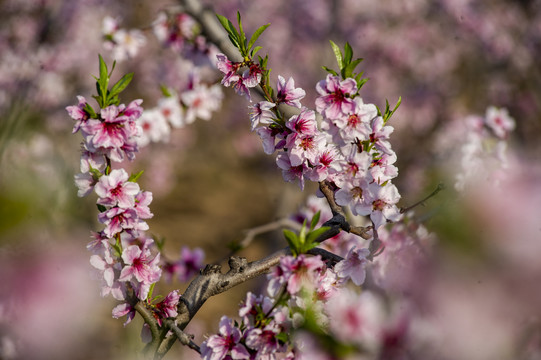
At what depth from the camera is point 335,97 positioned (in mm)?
1704

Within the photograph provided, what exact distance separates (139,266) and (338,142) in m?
0.86

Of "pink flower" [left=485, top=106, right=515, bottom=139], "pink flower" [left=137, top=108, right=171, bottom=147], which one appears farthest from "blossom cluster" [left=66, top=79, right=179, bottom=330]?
"pink flower" [left=485, top=106, right=515, bottom=139]

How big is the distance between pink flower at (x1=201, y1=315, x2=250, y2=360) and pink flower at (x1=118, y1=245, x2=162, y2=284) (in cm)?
33

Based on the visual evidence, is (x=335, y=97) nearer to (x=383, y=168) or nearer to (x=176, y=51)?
(x=383, y=168)

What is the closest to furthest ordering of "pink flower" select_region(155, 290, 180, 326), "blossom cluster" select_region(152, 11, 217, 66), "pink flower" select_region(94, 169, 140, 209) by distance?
1. "pink flower" select_region(94, 169, 140, 209)
2. "pink flower" select_region(155, 290, 180, 326)
3. "blossom cluster" select_region(152, 11, 217, 66)

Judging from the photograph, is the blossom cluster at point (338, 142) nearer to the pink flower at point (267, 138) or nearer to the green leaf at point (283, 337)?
the pink flower at point (267, 138)

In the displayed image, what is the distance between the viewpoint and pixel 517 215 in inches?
33.3

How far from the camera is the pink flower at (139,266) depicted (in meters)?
1.73

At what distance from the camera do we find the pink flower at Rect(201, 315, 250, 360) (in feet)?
5.26

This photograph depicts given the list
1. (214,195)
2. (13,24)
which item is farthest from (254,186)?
(13,24)

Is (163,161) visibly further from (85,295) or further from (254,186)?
(85,295)

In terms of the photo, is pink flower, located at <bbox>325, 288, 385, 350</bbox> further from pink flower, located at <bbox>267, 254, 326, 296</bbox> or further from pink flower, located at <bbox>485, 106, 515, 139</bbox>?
pink flower, located at <bbox>485, 106, 515, 139</bbox>

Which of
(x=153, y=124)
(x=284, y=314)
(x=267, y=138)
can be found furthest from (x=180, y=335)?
(x=153, y=124)

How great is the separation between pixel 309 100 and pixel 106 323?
14.4 ft
